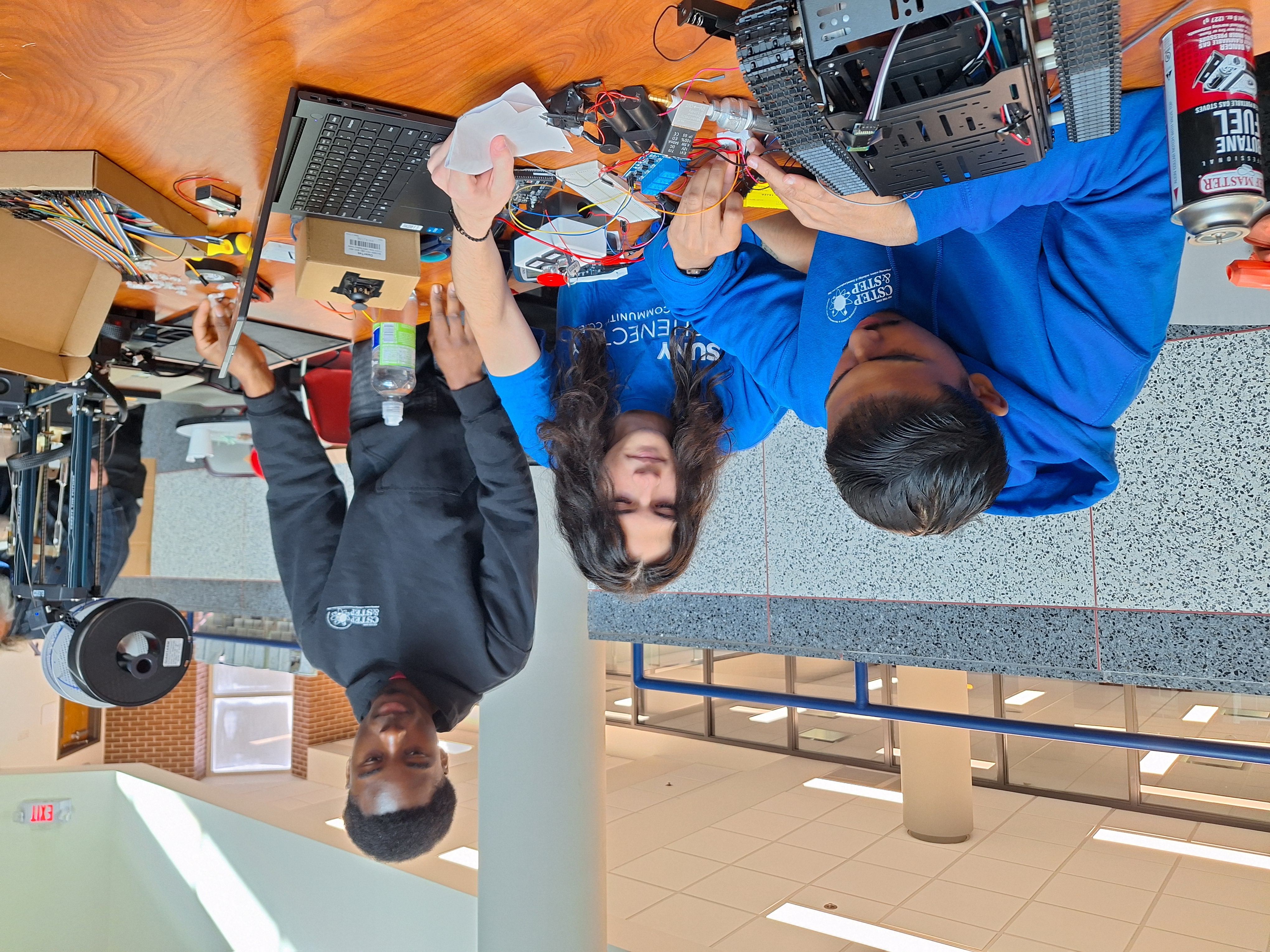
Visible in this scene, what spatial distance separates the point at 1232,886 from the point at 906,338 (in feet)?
18.8

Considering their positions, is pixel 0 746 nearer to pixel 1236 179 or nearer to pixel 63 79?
pixel 63 79

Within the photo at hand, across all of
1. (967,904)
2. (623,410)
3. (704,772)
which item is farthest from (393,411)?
(704,772)

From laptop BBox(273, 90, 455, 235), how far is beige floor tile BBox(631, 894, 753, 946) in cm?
452

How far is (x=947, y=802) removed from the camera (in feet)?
18.7

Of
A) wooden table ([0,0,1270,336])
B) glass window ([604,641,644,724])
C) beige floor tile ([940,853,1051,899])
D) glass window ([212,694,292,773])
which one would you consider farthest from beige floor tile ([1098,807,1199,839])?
glass window ([212,694,292,773])

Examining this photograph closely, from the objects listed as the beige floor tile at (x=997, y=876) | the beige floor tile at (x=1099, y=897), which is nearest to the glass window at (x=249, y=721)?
the beige floor tile at (x=997, y=876)

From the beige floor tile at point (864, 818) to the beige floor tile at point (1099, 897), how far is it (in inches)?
49.4

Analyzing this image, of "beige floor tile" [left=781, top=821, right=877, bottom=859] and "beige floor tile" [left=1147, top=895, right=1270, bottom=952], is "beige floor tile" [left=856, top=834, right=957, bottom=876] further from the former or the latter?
"beige floor tile" [left=1147, top=895, right=1270, bottom=952]

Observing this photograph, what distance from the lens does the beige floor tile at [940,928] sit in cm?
445

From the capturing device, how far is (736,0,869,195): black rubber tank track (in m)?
0.96

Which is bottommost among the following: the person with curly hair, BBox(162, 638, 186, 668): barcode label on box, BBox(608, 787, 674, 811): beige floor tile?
BBox(608, 787, 674, 811): beige floor tile

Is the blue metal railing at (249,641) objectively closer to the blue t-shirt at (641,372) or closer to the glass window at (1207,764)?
the blue t-shirt at (641,372)

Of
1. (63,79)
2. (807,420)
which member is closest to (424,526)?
(807,420)

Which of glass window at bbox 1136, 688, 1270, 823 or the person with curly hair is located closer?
the person with curly hair
